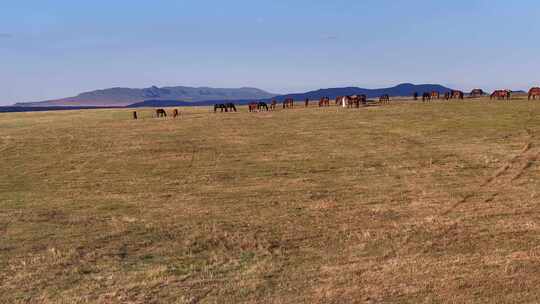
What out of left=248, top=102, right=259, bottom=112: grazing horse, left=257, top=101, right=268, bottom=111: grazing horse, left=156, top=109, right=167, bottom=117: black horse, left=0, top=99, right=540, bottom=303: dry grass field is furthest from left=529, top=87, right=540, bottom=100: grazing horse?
left=156, top=109, right=167, bottom=117: black horse

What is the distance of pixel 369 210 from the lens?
18547 mm

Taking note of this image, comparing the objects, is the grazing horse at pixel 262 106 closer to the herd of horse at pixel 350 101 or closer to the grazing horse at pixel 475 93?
the herd of horse at pixel 350 101

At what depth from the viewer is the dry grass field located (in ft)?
36.5

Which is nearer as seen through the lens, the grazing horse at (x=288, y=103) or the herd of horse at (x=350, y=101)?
the herd of horse at (x=350, y=101)

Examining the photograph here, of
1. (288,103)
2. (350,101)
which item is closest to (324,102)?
(288,103)

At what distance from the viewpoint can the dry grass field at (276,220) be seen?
11.1 m

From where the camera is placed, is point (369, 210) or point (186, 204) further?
point (186, 204)

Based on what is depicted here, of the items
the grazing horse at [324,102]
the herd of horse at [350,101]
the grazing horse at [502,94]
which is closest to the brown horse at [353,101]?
the herd of horse at [350,101]

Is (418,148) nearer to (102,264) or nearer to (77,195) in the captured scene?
(77,195)

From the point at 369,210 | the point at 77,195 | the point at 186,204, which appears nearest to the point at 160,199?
the point at 186,204

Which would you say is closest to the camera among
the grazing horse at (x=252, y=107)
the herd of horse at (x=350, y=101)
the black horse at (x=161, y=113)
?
the herd of horse at (x=350, y=101)

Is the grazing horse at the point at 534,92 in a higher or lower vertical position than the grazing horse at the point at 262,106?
higher

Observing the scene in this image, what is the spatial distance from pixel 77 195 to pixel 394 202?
1210cm

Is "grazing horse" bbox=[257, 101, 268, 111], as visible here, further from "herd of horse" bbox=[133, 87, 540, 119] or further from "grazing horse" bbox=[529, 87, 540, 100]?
"grazing horse" bbox=[529, 87, 540, 100]
